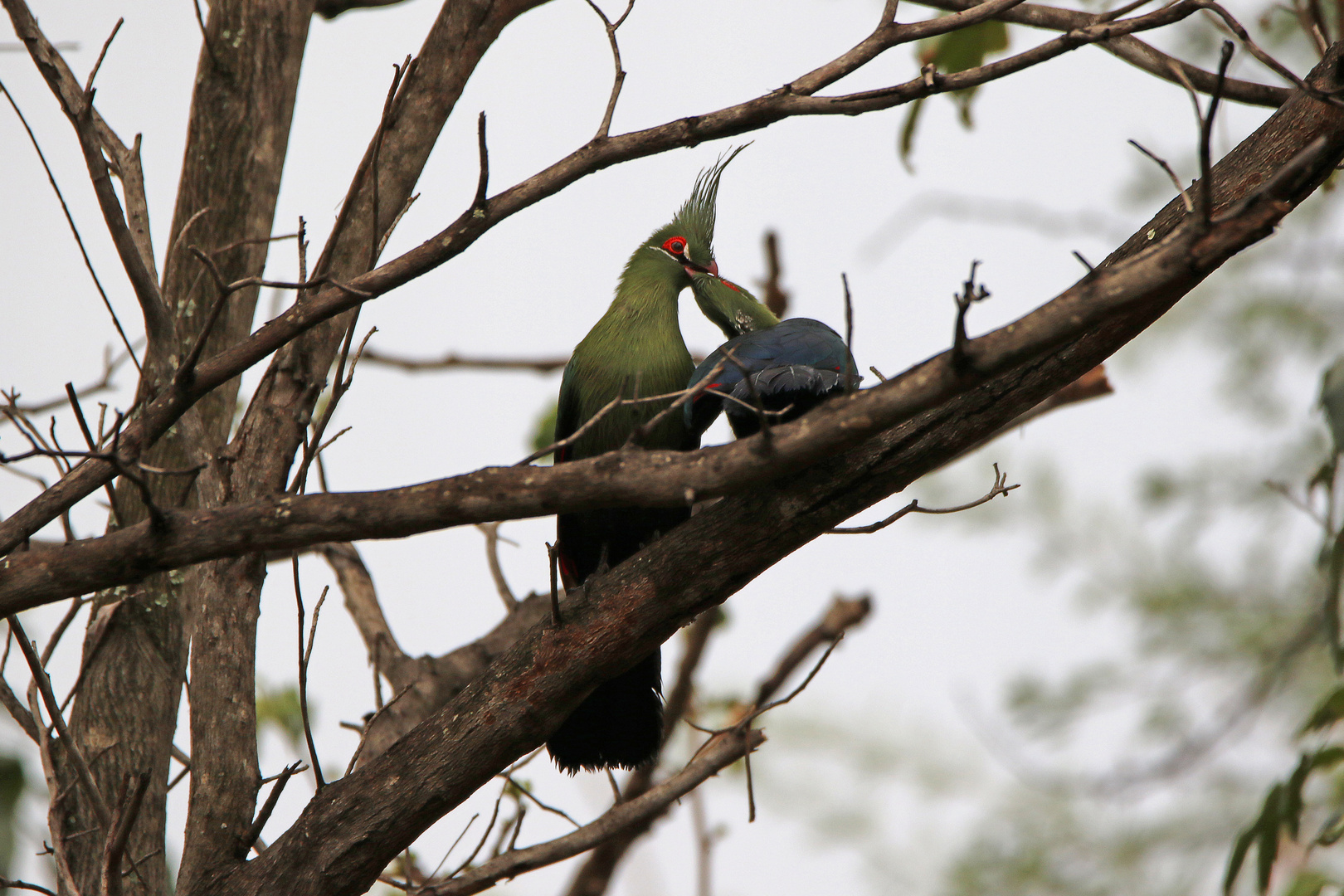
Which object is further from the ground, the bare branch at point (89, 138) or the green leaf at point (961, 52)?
the green leaf at point (961, 52)

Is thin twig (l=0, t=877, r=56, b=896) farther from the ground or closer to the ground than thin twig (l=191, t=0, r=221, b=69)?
closer to the ground

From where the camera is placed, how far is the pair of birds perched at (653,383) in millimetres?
2119

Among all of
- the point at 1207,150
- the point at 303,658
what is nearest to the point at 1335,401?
the point at 1207,150

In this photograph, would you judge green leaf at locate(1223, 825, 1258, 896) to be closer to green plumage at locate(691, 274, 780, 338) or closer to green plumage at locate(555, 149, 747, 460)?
green plumage at locate(555, 149, 747, 460)

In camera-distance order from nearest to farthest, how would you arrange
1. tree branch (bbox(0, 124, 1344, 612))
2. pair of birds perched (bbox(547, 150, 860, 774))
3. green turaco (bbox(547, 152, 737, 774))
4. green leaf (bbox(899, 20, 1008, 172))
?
tree branch (bbox(0, 124, 1344, 612)), pair of birds perched (bbox(547, 150, 860, 774)), green turaco (bbox(547, 152, 737, 774)), green leaf (bbox(899, 20, 1008, 172))

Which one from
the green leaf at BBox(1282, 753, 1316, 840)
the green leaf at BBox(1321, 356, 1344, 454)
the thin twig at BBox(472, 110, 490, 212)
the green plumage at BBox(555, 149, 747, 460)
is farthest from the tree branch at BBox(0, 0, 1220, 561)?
the green leaf at BBox(1282, 753, 1316, 840)

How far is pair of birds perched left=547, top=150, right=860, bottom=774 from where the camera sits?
6.95 ft

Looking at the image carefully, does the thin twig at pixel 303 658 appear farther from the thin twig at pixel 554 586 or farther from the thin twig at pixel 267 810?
the thin twig at pixel 554 586

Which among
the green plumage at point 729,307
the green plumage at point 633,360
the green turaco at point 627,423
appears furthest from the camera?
the green plumage at point 729,307

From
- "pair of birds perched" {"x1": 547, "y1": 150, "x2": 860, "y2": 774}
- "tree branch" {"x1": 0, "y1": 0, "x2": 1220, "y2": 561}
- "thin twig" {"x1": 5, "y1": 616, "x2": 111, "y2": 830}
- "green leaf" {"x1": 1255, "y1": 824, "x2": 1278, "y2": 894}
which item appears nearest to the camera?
"tree branch" {"x1": 0, "y1": 0, "x2": 1220, "y2": 561}

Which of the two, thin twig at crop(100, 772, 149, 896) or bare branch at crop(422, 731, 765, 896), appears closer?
thin twig at crop(100, 772, 149, 896)

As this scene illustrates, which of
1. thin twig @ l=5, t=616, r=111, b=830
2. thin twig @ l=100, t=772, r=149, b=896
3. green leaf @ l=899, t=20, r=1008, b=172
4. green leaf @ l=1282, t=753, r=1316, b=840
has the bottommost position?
green leaf @ l=1282, t=753, r=1316, b=840

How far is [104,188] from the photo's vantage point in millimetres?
1949

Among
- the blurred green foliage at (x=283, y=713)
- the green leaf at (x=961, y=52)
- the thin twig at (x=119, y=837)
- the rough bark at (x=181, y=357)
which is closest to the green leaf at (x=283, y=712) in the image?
the blurred green foliage at (x=283, y=713)
